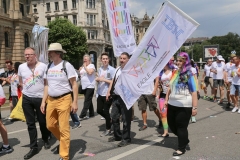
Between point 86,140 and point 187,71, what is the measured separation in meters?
2.72

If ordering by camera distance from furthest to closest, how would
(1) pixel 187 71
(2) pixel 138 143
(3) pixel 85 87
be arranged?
1. (3) pixel 85 87
2. (2) pixel 138 143
3. (1) pixel 187 71

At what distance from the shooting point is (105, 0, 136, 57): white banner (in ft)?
21.7

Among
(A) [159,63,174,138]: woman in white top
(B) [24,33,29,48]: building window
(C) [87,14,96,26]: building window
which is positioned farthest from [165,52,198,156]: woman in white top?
(C) [87,14,96,26]: building window

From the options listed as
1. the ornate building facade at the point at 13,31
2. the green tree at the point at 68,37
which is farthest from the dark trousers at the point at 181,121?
the green tree at the point at 68,37

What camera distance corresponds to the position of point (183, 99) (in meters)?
4.68

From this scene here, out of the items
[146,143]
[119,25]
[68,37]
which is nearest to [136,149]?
[146,143]

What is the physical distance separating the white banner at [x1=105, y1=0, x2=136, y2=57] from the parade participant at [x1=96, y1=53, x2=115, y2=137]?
1.29 ft

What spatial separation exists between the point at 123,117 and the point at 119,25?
8.30 ft

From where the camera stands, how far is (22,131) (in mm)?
6883

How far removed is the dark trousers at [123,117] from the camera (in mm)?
5359

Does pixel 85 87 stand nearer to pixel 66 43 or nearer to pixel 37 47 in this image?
pixel 37 47

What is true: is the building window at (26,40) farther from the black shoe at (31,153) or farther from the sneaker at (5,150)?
the black shoe at (31,153)

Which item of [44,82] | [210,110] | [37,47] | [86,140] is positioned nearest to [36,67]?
[44,82]

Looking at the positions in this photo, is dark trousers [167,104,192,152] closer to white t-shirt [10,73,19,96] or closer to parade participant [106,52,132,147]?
parade participant [106,52,132,147]
